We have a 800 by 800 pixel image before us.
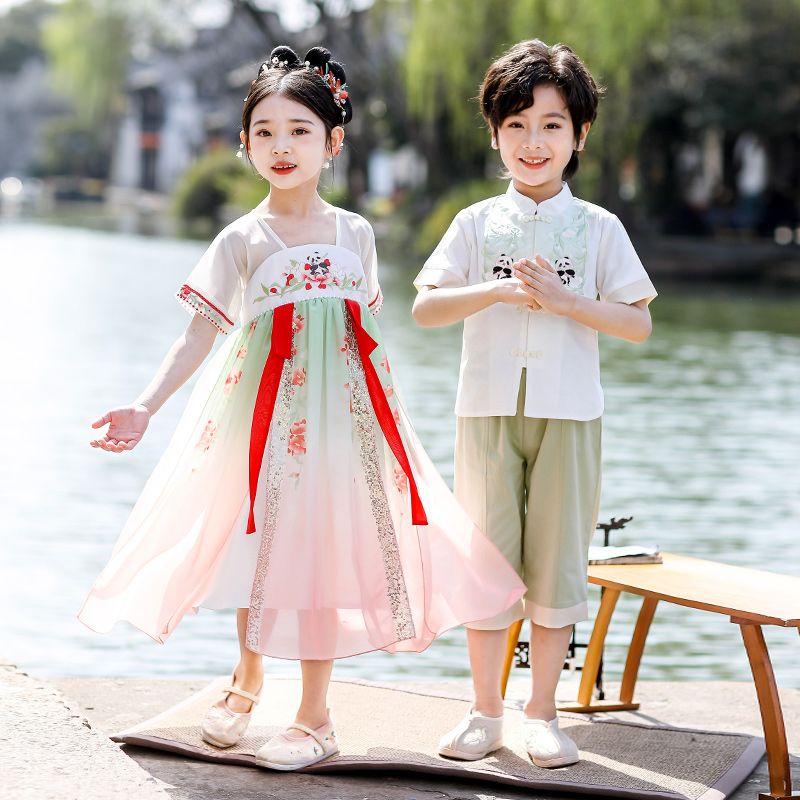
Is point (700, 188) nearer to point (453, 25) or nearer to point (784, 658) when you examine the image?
point (453, 25)

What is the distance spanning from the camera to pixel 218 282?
9.63 ft

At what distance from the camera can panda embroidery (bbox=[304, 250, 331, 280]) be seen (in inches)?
116

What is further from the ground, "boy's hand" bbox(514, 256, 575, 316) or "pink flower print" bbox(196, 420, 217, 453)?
"boy's hand" bbox(514, 256, 575, 316)

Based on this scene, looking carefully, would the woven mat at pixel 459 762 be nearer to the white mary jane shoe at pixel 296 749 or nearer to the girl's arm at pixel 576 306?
the white mary jane shoe at pixel 296 749

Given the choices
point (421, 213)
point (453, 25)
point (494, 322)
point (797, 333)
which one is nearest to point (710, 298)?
point (797, 333)

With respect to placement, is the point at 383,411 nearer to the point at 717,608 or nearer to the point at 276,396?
the point at 276,396

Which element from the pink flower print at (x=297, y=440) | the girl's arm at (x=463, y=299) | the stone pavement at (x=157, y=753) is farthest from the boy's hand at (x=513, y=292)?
the stone pavement at (x=157, y=753)

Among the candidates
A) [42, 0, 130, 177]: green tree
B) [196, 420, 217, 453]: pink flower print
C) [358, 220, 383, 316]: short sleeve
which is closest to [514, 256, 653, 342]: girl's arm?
[358, 220, 383, 316]: short sleeve

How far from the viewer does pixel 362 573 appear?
2879 mm

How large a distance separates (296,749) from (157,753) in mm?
291

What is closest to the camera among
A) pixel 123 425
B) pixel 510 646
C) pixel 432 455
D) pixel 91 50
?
pixel 123 425

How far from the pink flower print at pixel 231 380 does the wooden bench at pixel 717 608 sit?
2.81 feet

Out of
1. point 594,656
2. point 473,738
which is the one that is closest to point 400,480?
point 473,738

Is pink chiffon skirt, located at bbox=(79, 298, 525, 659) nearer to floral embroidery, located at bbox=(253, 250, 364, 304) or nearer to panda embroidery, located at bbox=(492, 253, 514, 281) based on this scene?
floral embroidery, located at bbox=(253, 250, 364, 304)
